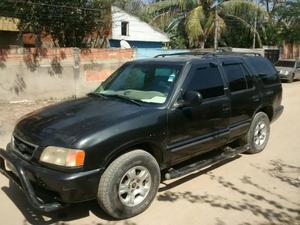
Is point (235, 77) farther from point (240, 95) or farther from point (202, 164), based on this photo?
point (202, 164)

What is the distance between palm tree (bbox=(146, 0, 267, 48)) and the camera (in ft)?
81.8

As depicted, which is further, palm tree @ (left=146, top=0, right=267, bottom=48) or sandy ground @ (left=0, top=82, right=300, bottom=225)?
palm tree @ (left=146, top=0, right=267, bottom=48)

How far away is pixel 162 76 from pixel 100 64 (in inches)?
392

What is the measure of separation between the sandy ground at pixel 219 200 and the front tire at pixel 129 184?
14 cm

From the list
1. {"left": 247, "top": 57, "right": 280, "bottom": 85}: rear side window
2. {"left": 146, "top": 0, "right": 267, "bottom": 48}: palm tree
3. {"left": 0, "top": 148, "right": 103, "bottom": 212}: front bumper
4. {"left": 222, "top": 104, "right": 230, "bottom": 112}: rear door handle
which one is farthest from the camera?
{"left": 146, "top": 0, "right": 267, "bottom": 48}: palm tree

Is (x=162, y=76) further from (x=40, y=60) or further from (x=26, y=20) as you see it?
(x=26, y=20)

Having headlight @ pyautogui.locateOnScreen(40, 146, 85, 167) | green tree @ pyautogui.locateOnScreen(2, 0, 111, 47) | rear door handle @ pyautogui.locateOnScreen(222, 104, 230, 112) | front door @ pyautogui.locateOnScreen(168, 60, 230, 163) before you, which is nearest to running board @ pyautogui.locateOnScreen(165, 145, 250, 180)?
front door @ pyautogui.locateOnScreen(168, 60, 230, 163)

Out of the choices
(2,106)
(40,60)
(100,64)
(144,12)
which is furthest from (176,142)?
(144,12)

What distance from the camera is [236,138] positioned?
6.76 meters

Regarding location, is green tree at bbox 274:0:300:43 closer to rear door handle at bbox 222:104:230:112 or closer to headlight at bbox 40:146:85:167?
rear door handle at bbox 222:104:230:112

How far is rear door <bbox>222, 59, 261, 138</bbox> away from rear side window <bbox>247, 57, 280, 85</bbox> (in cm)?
36

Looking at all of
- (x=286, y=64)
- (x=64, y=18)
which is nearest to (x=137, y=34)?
(x=286, y=64)

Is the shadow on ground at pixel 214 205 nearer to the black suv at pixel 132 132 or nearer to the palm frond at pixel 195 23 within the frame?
the black suv at pixel 132 132

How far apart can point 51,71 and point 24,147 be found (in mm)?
9390
